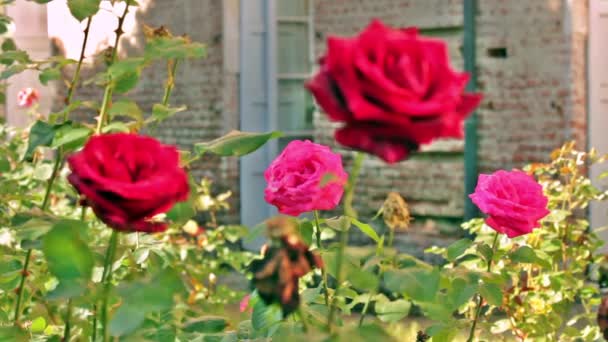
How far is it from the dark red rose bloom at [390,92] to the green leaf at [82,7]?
926 millimetres

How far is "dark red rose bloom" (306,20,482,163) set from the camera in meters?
0.93

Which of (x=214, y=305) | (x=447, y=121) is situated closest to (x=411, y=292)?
(x=447, y=121)

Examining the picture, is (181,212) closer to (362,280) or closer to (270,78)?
(362,280)

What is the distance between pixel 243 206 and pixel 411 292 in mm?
5702

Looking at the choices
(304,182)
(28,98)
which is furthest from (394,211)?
(28,98)

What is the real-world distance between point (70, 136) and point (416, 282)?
0.61m

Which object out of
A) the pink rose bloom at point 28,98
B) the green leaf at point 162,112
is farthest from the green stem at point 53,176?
the pink rose bloom at point 28,98

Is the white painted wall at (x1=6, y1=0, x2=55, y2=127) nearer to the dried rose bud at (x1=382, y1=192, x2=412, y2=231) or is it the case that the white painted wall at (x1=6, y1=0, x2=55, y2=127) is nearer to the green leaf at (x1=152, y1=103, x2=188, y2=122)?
the green leaf at (x1=152, y1=103, x2=188, y2=122)

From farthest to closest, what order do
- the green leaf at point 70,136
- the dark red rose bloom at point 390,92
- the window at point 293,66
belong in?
the window at point 293,66, the green leaf at point 70,136, the dark red rose bloom at point 390,92

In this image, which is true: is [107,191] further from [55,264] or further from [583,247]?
[583,247]

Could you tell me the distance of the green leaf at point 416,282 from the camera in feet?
4.17

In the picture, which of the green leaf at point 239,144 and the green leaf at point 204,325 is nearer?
the green leaf at point 239,144

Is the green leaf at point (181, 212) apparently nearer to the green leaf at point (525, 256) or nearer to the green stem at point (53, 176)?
the green stem at point (53, 176)

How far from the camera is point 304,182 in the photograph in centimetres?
152
